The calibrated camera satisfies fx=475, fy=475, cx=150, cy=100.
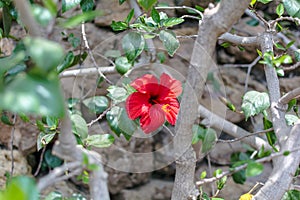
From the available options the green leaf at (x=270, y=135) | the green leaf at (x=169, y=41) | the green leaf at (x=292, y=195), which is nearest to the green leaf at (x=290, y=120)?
the green leaf at (x=270, y=135)

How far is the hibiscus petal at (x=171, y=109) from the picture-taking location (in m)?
0.91

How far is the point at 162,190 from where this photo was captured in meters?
1.58

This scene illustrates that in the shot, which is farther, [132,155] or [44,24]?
[132,155]

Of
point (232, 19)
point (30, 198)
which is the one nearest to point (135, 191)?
point (232, 19)

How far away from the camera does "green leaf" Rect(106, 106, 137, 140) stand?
1.00 metres

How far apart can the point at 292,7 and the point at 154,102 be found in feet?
1.06

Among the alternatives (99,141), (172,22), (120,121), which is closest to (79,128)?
(99,141)

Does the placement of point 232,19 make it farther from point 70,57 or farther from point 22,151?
point 22,151

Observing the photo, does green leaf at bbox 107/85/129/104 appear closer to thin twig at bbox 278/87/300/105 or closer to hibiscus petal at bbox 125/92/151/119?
hibiscus petal at bbox 125/92/151/119

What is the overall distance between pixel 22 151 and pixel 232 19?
3.06 feet

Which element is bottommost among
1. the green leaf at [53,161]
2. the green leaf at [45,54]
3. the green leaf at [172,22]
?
the green leaf at [53,161]

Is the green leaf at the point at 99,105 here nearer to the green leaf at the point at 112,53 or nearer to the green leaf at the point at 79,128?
the green leaf at the point at 112,53

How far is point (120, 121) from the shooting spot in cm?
100

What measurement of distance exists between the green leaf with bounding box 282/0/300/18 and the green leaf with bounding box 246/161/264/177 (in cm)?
42
